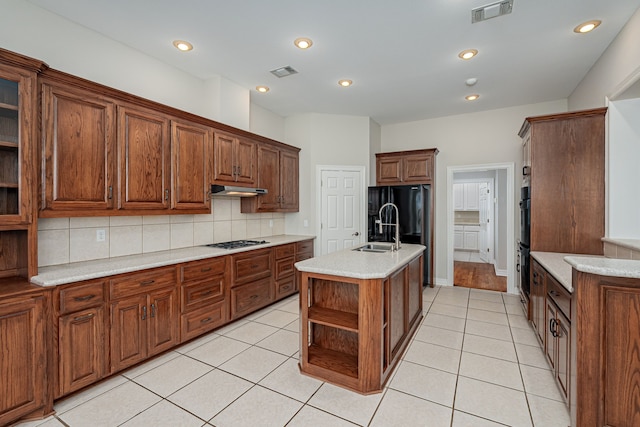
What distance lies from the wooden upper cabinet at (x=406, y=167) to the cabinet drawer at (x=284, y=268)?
227 centimetres

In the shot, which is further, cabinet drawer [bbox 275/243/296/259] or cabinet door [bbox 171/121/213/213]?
cabinet drawer [bbox 275/243/296/259]

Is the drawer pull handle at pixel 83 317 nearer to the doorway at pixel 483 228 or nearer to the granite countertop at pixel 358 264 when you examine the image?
the granite countertop at pixel 358 264

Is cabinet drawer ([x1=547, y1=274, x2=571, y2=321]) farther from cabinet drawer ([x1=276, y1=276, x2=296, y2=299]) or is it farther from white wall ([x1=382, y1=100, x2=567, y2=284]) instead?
cabinet drawer ([x1=276, y1=276, x2=296, y2=299])

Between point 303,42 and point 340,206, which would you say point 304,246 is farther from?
point 303,42

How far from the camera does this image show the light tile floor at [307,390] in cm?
185

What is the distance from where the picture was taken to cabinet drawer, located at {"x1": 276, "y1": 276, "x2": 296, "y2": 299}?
13.3ft

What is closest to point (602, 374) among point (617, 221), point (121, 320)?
point (617, 221)

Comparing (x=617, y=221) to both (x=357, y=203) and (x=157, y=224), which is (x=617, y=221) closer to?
(x=357, y=203)

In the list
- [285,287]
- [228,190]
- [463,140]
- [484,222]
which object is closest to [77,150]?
[228,190]

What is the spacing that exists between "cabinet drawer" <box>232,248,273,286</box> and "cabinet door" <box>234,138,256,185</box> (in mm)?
980

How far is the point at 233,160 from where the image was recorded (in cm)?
365

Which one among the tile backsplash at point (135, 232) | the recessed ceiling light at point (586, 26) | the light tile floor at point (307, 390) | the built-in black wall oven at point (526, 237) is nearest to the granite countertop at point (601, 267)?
the light tile floor at point (307, 390)

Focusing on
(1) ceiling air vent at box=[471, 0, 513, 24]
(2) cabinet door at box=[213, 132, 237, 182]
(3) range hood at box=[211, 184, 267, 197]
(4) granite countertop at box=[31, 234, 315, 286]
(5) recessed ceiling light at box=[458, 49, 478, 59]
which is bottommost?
(4) granite countertop at box=[31, 234, 315, 286]

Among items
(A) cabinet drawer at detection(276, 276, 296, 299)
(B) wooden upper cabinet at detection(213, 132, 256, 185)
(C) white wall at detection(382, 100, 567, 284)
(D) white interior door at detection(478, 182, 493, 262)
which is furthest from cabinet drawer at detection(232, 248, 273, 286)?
(D) white interior door at detection(478, 182, 493, 262)
